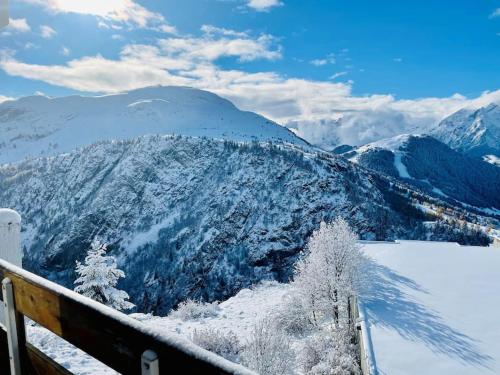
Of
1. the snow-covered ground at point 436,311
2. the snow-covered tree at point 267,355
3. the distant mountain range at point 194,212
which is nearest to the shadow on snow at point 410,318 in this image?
the snow-covered ground at point 436,311

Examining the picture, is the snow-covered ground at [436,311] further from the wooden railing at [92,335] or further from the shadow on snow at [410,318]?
the wooden railing at [92,335]

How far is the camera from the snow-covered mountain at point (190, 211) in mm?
92312

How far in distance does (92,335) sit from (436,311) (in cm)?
2341

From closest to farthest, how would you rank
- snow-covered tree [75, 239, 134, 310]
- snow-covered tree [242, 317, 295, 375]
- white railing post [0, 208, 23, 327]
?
white railing post [0, 208, 23, 327]
snow-covered tree [242, 317, 295, 375]
snow-covered tree [75, 239, 134, 310]

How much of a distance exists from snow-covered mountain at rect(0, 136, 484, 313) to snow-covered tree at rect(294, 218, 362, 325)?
61692 mm

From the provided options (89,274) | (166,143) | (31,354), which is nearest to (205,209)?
(166,143)

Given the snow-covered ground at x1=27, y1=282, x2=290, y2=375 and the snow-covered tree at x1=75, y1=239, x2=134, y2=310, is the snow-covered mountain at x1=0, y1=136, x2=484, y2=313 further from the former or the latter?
the snow-covered tree at x1=75, y1=239, x2=134, y2=310

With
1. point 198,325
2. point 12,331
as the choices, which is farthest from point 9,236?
point 198,325

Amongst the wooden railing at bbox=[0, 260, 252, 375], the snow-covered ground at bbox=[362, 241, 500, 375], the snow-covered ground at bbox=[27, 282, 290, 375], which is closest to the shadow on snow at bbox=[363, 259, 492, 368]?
the snow-covered ground at bbox=[362, 241, 500, 375]

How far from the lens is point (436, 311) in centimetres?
2150

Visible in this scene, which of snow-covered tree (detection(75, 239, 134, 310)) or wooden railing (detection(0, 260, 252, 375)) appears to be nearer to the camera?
wooden railing (detection(0, 260, 252, 375))

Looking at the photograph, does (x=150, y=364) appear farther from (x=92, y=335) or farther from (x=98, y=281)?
Result: (x=98, y=281)

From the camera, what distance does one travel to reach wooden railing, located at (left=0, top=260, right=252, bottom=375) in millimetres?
1505

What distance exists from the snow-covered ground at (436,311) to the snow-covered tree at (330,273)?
5.37ft
